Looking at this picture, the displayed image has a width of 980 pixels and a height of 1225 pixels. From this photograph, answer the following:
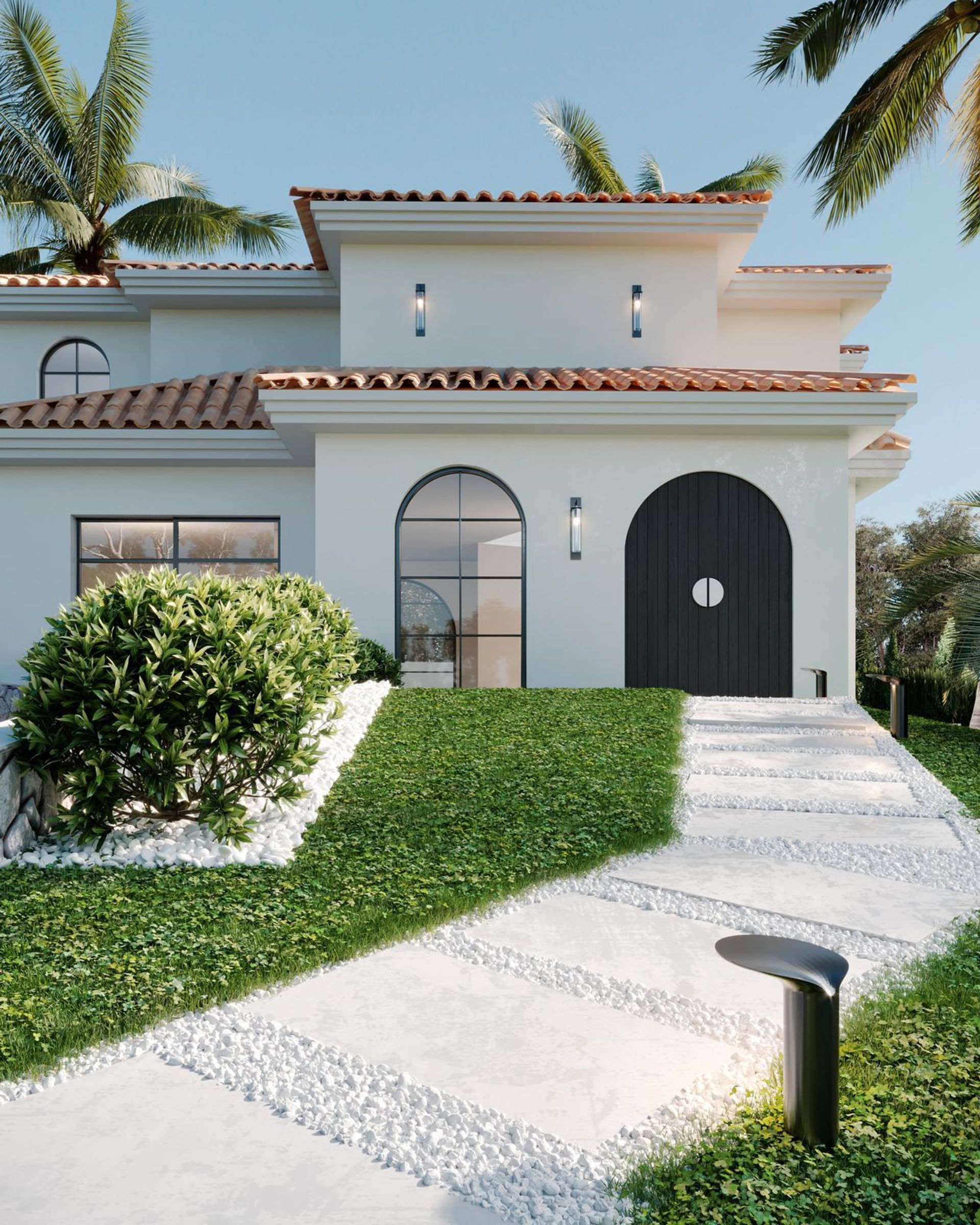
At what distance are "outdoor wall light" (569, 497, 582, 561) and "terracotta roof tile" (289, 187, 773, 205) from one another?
15.1 ft

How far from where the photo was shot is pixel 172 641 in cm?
537

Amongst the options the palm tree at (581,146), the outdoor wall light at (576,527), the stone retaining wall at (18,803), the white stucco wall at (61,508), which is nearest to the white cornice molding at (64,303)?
the white stucco wall at (61,508)

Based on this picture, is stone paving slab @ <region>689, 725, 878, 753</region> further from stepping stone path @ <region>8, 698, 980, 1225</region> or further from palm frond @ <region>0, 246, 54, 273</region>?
palm frond @ <region>0, 246, 54, 273</region>

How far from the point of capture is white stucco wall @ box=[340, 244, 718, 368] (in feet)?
44.2

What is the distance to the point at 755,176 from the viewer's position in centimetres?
2764

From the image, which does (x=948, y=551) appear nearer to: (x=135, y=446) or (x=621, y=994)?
(x=621, y=994)

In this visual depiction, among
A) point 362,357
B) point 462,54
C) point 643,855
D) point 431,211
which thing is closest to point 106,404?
point 362,357

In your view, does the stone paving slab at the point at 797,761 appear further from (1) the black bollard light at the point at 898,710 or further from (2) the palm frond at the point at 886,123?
(2) the palm frond at the point at 886,123

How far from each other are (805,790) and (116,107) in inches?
893

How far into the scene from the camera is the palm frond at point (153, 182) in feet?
76.0

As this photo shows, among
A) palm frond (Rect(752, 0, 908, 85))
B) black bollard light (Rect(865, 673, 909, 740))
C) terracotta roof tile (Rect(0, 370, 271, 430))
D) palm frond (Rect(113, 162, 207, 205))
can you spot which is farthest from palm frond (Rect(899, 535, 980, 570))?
palm frond (Rect(113, 162, 207, 205))

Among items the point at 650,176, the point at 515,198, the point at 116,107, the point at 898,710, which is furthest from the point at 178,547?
the point at 650,176

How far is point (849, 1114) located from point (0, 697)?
12.1 meters

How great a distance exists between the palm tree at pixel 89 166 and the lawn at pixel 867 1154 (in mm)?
22075
